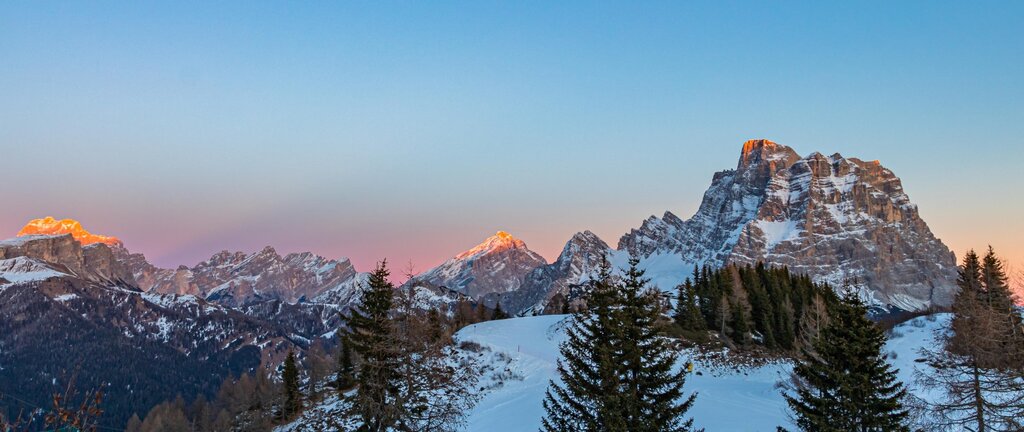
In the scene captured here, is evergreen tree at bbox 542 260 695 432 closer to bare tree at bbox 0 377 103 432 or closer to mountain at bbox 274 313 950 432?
mountain at bbox 274 313 950 432

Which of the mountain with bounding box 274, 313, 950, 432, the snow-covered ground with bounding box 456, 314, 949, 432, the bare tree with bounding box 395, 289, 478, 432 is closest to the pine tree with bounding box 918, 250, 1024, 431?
the mountain with bounding box 274, 313, 950, 432

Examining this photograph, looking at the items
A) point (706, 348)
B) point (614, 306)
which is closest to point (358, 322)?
point (614, 306)

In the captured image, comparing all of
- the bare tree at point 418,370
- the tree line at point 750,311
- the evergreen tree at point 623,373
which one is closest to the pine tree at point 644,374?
the evergreen tree at point 623,373

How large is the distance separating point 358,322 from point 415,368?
3.11 meters

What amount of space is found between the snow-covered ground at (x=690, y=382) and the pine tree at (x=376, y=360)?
451 inches

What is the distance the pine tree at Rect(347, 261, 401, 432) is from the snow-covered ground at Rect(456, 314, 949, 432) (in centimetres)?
1145

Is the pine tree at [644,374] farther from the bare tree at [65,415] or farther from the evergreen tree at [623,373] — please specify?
the bare tree at [65,415]

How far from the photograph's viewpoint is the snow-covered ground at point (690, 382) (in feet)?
101

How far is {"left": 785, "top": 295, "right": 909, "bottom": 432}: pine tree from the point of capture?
1655 centimetres

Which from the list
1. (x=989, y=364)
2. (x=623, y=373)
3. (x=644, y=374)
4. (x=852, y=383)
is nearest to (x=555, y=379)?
(x=644, y=374)

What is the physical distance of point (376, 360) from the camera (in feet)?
67.8

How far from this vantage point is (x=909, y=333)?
62.9 metres

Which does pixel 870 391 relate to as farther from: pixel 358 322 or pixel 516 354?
pixel 516 354

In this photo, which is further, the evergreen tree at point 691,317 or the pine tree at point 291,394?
the evergreen tree at point 691,317
